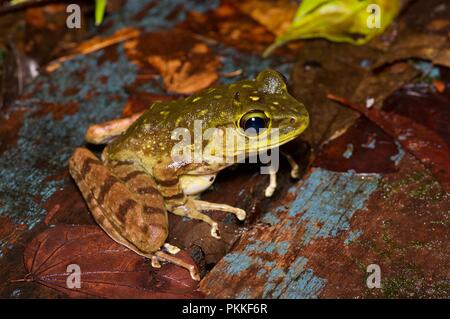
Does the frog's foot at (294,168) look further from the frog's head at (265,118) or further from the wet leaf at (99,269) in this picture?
the wet leaf at (99,269)

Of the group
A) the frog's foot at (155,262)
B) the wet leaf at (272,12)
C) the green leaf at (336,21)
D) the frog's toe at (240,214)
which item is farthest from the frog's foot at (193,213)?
the wet leaf at (272,12)

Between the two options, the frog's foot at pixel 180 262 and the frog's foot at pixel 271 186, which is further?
the frog's foot at pixel 271 186

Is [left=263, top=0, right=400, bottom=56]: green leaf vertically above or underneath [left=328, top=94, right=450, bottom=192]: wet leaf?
above

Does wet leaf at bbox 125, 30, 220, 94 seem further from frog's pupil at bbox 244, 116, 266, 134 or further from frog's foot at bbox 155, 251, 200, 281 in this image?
frog's foot at bbox 155, 251, 200, 281

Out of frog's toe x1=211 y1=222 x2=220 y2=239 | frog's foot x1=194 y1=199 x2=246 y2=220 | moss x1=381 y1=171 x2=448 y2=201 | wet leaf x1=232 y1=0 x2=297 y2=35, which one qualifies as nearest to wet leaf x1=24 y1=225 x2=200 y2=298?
frog's toe x1=211 y1=222 x2=220 y2=239
